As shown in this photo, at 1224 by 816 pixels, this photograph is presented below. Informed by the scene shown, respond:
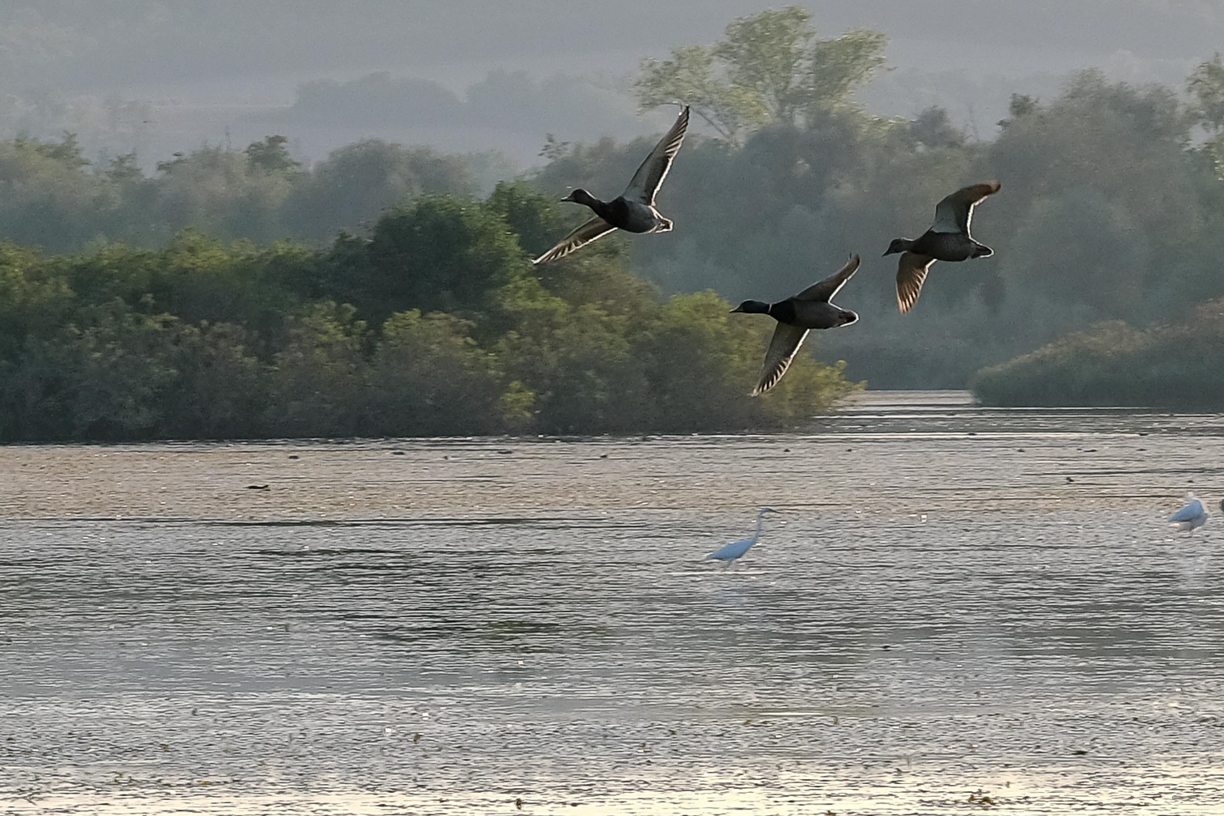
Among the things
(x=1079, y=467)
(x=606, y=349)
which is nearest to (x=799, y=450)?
(x=1079, y=467)

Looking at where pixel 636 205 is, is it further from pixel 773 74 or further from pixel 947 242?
pixel 773 74

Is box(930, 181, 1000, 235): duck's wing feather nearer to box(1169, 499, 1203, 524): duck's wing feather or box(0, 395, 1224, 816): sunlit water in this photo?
box(0, 395, 1224, 816): sunlit water

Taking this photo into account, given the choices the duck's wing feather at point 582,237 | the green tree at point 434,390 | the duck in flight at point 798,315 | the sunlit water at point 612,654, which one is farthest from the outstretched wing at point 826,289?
the green tree at point 434,390

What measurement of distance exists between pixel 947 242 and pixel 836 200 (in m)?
97.5

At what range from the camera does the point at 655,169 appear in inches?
352

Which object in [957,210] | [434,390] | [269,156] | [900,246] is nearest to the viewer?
[957,210]

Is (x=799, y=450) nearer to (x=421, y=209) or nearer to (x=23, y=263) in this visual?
(x=421, y=209)

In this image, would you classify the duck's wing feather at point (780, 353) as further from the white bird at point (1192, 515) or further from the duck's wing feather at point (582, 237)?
the white bird at point (1192, 515)

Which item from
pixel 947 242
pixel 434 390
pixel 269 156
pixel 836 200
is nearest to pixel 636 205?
pixel 947 242

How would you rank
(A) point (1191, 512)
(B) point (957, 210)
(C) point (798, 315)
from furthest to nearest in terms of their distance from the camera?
(A) point (1191, 512), (C) point (798, 315), (B) point (957, 210)

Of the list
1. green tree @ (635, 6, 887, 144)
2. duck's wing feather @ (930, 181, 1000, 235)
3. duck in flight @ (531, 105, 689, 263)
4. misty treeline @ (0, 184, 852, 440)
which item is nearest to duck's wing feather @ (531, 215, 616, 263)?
duck in flight @ (531, 105, 689, 263)

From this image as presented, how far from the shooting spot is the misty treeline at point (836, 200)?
9300 cm

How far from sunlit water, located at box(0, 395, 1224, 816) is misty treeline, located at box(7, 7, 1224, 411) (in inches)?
1390

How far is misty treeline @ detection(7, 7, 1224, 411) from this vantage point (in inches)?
3661
